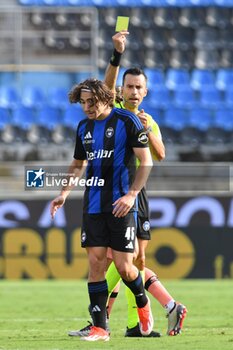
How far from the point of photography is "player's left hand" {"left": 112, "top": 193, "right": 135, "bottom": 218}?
668 centimetres

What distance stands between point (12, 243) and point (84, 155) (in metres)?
8.58

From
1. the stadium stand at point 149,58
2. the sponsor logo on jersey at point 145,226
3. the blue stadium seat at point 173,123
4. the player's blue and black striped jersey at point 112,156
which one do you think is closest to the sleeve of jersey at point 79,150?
Result: the player's blue and black striped jersey at point 112,156

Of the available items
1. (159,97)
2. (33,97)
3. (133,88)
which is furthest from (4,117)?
(133,88)

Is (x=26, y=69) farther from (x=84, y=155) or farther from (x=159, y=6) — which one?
(x=84, y=155)

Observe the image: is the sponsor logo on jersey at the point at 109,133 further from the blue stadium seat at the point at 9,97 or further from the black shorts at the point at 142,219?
the blue stadium seat at the point at 9,97

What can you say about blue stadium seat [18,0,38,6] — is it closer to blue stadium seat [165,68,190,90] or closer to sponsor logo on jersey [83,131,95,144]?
blue stadium seat [165,68,190,90]

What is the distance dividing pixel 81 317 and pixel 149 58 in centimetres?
1207

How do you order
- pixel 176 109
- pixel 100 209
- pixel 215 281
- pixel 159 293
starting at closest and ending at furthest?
pixel 100 209
pixel 159 293
pixel 215 281
pixel 176 109

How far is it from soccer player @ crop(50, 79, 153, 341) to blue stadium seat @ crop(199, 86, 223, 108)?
13523 mm

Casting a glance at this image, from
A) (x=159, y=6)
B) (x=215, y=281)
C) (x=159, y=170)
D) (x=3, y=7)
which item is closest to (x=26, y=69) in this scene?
(x=3, y=7)

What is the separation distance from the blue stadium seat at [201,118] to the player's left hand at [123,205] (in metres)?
13.2

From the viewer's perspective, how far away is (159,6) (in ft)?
68.5

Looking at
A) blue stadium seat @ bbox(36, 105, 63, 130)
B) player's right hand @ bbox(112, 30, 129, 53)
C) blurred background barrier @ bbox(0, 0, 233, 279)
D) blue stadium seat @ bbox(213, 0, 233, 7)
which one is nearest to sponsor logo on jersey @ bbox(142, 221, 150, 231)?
player's right hand @ bbox(112, 30, 129, 53)

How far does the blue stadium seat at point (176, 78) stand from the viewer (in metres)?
20.6
